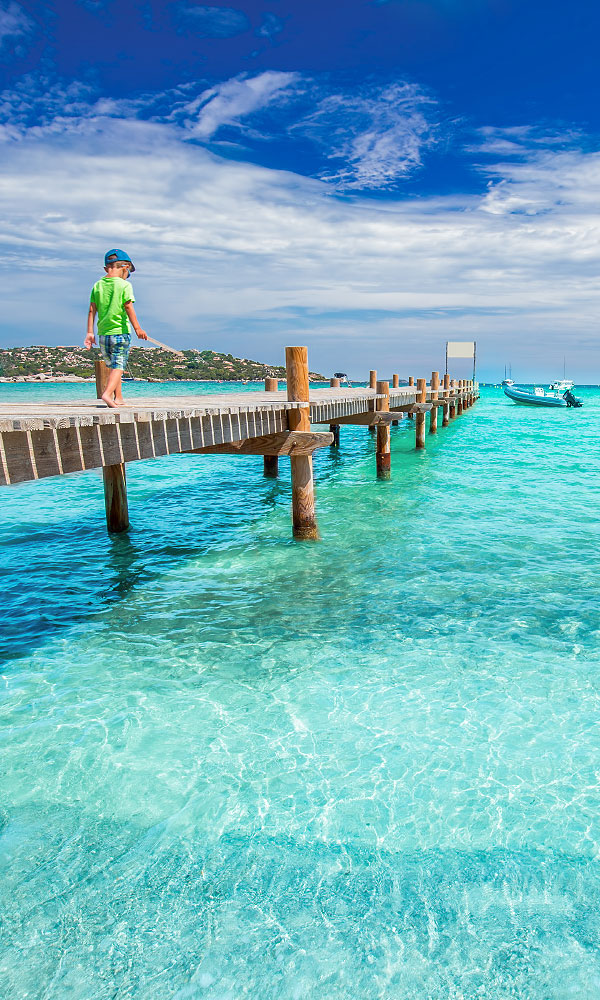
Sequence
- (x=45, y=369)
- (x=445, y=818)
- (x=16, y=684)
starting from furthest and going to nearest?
(x=45, y=369) < (x=16, y=684) < (x=445, y=818)

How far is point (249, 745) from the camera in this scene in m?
4.82

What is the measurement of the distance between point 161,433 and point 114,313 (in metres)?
1.47

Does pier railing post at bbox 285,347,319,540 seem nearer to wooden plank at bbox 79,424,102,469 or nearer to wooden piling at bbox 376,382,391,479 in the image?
wooden plank at bbox 79,424,102,469

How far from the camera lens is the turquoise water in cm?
311

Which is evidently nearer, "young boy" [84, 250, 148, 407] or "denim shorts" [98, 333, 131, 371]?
"young boy" [84, 250, 148, 407]

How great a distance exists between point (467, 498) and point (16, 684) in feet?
37.8

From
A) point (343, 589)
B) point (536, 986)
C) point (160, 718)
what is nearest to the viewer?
point (536, 986)

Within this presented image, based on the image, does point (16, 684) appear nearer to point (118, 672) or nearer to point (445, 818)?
point (118, 672)

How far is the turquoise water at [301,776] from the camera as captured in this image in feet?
10.2

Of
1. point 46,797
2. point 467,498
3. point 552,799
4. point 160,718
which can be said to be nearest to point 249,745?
point 160,718

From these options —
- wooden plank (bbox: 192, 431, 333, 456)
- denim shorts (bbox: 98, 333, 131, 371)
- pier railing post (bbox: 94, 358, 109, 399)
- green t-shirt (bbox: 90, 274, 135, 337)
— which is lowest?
wooden plank (bbox: 192, 431, 333, 456)

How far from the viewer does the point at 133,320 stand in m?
6.55

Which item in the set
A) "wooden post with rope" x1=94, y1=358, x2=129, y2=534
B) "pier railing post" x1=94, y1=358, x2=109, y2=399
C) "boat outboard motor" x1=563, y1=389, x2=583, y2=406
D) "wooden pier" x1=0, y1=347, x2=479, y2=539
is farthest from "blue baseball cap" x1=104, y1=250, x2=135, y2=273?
"boat outboard motor" x1=563, y1=389, x2=583, y2=406

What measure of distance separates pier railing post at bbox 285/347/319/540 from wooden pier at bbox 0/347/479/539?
17mm
